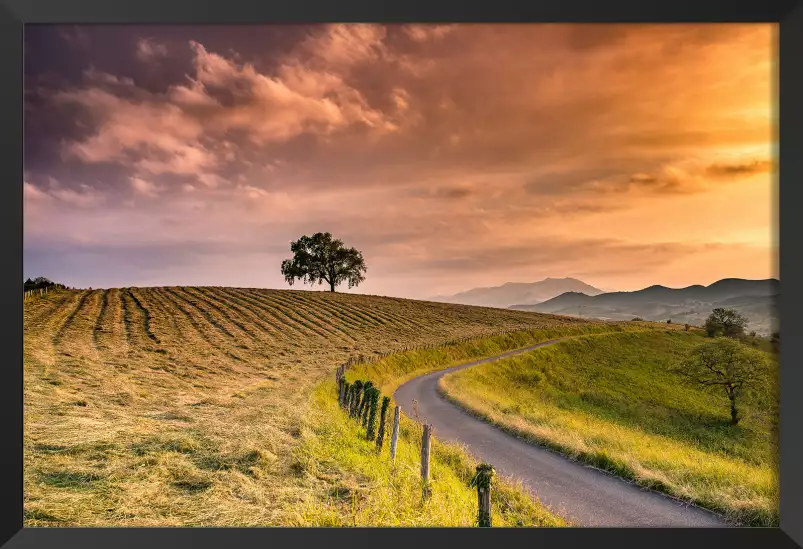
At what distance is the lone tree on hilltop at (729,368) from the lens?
2109 cm

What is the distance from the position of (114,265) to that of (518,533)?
29.0 ft

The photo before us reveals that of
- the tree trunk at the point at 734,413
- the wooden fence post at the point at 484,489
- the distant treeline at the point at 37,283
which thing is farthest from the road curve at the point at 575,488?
the tree trunk at the point at 734,413

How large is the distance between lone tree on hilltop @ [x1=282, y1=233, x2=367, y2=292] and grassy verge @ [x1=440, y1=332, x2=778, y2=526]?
10.8 m

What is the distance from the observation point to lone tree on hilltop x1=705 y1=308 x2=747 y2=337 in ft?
81.5

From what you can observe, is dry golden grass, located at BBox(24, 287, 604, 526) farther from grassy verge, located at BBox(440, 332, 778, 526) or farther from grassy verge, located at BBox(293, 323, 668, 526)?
grassy verge, located at BBox(440, 332, 778, 526)

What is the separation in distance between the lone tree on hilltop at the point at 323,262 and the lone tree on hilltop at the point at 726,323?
71.2 feet

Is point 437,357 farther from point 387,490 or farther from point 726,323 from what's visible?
point 387,490

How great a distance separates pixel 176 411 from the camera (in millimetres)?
8977

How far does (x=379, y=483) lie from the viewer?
17.8ft

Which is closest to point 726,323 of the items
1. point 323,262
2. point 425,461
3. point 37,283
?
point 323,262

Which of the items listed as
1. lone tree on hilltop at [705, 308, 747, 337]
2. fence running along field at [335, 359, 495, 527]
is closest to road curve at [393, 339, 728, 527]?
fence running along field at [335, 359, 495, 527]

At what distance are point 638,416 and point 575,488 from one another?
1715 centimetres
